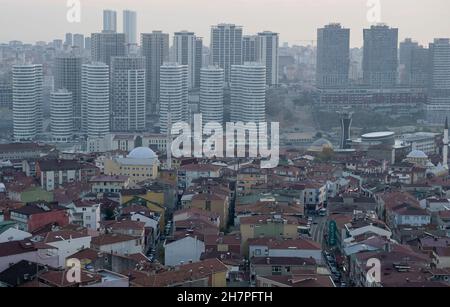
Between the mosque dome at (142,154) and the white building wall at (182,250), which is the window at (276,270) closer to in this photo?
the white building wall at (182,250)

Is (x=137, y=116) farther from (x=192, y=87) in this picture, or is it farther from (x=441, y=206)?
(x=441, y=206)

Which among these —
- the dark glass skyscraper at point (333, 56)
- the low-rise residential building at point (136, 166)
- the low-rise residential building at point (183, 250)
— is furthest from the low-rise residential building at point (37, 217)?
the dark glass skyscraper at point (333, 56)

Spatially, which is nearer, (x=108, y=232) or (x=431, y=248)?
(x=431, y=248)

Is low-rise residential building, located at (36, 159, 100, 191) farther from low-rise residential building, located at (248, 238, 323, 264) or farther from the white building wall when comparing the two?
low-rise residential building, located at (248, 238, 323, 264)

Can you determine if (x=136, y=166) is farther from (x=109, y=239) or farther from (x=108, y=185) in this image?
(x=109, y=239)

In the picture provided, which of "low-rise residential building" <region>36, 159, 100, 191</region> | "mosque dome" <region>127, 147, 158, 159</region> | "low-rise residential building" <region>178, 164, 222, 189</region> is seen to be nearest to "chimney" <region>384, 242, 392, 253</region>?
"low-rise residential building" <region>178, 164, 222, 189</region>

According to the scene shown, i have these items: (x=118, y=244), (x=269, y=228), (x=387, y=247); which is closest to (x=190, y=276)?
(x=118, y=244)

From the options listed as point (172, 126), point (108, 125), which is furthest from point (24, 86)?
point (172, 126)
